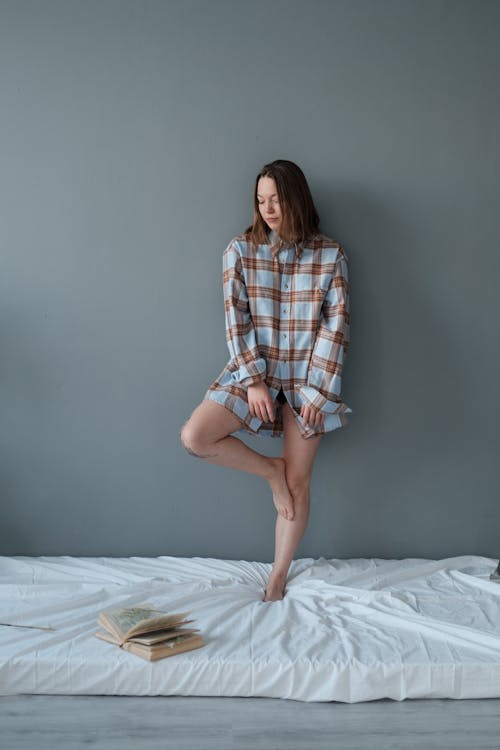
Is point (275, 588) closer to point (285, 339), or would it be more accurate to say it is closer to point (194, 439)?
point (194, 439)

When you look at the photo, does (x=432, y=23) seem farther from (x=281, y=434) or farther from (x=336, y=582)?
(x=336, y=582)

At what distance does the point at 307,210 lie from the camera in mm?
2631

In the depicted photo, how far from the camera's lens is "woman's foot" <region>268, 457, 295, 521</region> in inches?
102

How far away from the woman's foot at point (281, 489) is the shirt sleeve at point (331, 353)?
0.82ft

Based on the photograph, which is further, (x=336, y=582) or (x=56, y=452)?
(x=56, y=452)

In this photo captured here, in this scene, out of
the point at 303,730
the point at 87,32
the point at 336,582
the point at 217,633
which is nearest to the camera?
the point at 303,730

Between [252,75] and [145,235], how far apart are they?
0.73 m

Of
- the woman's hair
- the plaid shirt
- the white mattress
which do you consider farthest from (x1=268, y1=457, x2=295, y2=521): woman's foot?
the woman's hair

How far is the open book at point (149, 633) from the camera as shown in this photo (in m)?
1.96

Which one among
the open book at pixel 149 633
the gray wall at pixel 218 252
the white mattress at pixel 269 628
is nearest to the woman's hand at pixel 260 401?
the gray wall at pixel 218 252

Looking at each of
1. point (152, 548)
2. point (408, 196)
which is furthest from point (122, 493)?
point (408, 196)

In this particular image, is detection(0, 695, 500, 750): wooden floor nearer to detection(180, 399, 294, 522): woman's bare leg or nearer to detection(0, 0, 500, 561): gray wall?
detection(180, 399, 294, 522): woman's bare leg

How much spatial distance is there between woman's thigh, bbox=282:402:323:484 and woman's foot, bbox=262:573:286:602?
13.1 inches

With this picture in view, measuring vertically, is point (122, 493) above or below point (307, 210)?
below
